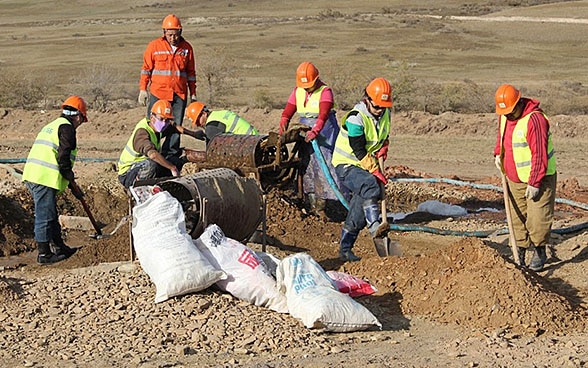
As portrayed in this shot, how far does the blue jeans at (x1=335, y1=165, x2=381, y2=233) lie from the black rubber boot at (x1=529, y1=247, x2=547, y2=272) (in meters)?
1.59

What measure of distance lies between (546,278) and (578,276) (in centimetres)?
29

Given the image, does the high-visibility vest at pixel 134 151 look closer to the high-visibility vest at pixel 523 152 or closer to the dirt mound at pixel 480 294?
the dirt mound at pixel 480 294

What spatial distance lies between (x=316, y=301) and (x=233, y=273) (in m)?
0.78

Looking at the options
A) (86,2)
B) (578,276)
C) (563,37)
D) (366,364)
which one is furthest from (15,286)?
(86,2)

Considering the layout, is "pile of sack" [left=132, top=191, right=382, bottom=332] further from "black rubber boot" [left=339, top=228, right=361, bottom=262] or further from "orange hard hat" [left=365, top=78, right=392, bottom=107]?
"orange hard hat" [left=365, top=78, right=392, bottom=107]

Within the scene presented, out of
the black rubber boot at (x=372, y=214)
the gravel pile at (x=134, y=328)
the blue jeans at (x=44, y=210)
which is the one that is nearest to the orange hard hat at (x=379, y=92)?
the black rubber boot at (x=372, y=214)

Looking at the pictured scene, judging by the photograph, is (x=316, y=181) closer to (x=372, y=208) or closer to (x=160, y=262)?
(x=372, y=208)

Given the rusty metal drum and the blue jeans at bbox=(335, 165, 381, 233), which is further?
the blue jeans at bbox=(335, 165, 381, 233)

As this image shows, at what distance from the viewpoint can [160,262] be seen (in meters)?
7.25

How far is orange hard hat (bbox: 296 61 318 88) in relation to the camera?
11234 mm

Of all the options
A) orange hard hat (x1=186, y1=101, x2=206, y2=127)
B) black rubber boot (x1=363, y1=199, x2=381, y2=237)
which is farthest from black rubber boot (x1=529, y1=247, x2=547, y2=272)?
orange hard hat (x1=186, y1=101, x2=206, y2=127)

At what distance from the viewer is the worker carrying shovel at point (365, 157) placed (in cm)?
893

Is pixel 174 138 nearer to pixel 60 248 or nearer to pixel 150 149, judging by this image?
pixel 150 149

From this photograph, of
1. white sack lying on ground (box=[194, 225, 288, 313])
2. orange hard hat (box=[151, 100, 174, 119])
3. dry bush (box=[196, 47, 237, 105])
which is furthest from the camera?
dry bush (box=[196, 47, 237, 105])
